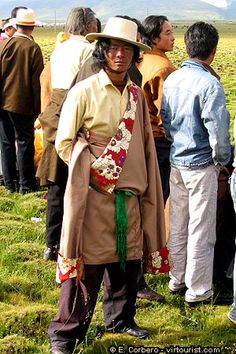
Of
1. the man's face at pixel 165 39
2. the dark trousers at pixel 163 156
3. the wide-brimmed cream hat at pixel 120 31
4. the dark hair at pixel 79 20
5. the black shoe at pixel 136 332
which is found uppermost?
the wide-brimmed cream hat at pixel 120 31

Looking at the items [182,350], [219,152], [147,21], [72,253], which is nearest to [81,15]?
[147,21]

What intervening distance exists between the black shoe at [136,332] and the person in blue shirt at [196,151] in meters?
0.64

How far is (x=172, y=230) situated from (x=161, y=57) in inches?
53.4

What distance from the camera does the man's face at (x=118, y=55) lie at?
3.66m

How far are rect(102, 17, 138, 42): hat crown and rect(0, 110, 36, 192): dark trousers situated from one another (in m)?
3.81

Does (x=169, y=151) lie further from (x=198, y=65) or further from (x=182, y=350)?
(x=182, y=350)

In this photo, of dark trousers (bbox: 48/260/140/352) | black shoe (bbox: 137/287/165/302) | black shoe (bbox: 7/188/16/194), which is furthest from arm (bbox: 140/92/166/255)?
black shoe (bbox: 7/188/16/194)

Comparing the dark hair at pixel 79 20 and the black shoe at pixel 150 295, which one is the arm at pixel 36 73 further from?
the black shoe at pixel 150 295

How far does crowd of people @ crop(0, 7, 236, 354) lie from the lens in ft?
12.0

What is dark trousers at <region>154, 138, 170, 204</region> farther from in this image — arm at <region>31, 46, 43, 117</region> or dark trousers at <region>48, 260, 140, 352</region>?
arm at <region>31, 46, 43, 117</region>

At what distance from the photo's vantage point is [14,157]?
767cm

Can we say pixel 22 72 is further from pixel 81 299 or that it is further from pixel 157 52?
pixel 81 299

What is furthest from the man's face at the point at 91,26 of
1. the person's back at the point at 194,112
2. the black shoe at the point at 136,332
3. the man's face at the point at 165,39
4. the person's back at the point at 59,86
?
the black shoe at the point at 136,332

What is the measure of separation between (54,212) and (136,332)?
5.10ft
